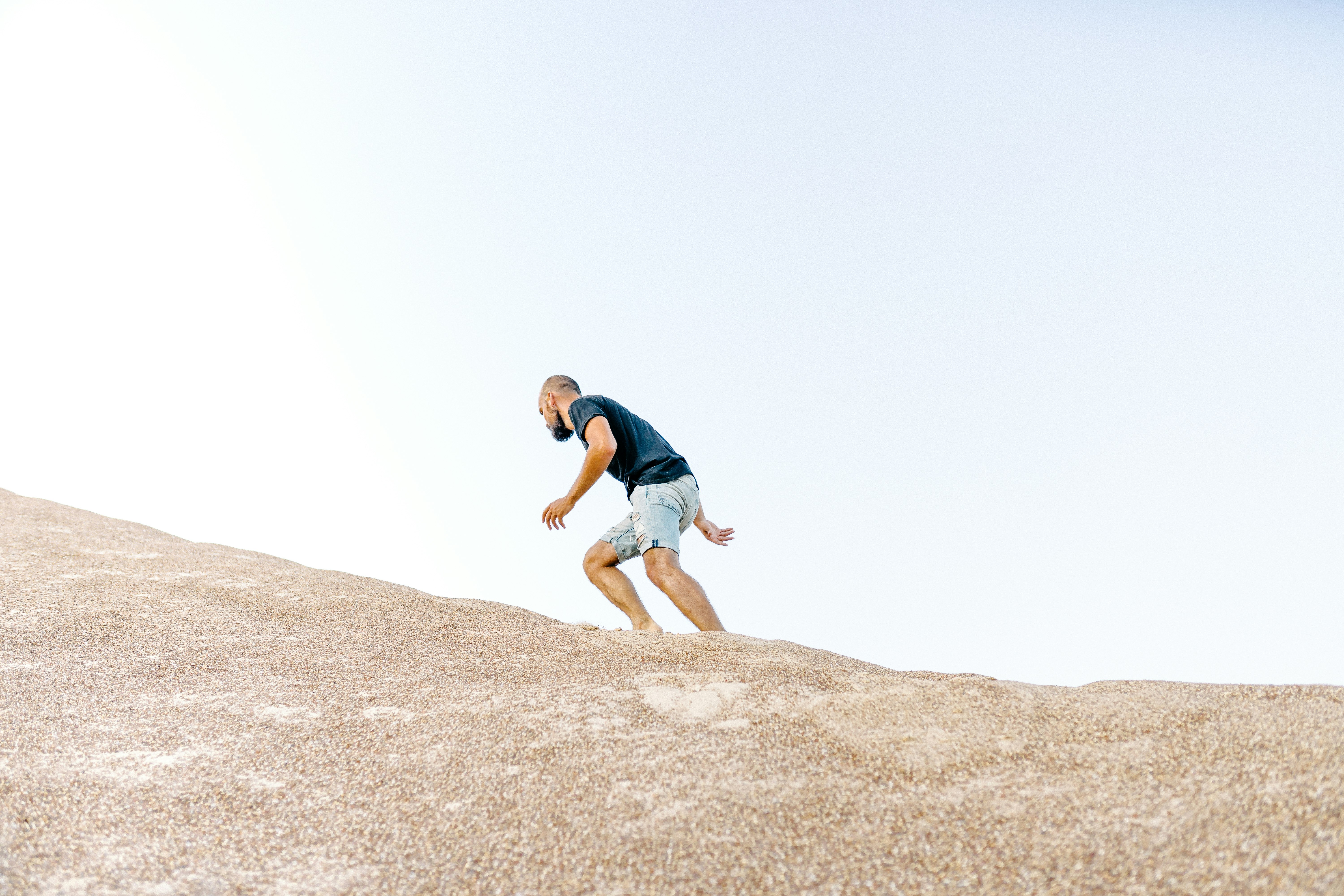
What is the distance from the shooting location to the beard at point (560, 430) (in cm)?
470

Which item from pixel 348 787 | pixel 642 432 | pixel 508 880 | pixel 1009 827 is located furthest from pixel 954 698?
pixel 642 432

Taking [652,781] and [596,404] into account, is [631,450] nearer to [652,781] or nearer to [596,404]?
[596,404]

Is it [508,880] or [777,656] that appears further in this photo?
[777,656]

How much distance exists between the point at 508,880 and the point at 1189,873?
110 centimetres

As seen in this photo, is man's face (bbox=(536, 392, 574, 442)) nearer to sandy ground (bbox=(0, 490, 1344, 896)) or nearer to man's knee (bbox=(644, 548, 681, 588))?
man's knee (bbox=(644, 548, 681, 588))

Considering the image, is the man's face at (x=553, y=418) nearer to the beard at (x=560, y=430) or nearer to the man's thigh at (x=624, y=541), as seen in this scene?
the beard at (x=560, y=430)

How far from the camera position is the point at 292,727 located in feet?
7.36

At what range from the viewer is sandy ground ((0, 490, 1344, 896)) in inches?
55.1

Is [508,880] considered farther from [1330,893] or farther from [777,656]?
[777,656]

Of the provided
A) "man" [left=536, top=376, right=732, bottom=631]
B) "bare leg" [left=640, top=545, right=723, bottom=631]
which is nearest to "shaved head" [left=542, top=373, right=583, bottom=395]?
"man" [left=536, top=376, right=732, bottom=631]

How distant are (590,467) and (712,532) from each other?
0.96 m

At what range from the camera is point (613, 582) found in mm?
4324

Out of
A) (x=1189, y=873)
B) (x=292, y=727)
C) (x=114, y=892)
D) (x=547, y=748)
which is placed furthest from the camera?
(x=292, y=727)

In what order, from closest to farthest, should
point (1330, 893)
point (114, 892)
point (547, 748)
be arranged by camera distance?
point (1330, 893), point (114, 892), point (547, 748)
